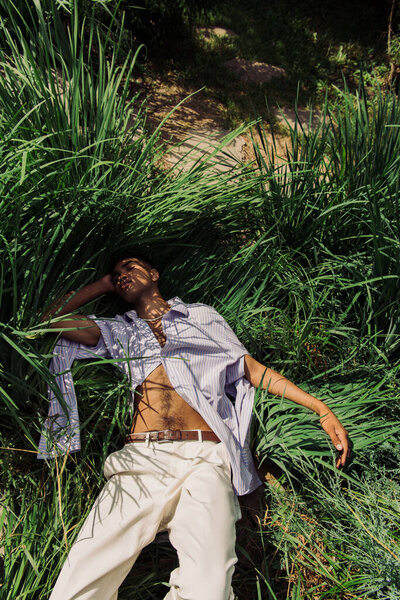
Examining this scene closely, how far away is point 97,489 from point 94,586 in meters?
0.45

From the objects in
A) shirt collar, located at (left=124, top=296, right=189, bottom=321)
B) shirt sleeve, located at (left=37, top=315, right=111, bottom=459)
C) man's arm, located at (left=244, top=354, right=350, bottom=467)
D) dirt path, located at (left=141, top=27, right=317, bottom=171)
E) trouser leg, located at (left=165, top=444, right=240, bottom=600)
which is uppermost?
dirt path, located at (left=141, top=27, right=317, bottom=171)

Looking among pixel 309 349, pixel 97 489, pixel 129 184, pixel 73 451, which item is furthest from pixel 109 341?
pixel 309 349

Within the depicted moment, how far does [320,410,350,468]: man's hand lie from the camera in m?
1.93

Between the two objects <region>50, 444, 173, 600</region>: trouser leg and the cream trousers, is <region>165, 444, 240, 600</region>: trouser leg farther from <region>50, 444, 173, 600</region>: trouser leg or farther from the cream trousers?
<region>50, 444, 173, 600</region>: trouser leg

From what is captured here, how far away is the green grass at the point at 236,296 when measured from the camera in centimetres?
187

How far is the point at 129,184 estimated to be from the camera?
2.36 m

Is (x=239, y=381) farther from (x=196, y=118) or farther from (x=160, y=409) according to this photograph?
(x=196, y=118)

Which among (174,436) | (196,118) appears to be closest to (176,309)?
(174,436)

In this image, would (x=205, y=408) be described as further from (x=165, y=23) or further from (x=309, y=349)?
(x=165, y=23)

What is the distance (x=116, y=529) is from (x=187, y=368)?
73cm

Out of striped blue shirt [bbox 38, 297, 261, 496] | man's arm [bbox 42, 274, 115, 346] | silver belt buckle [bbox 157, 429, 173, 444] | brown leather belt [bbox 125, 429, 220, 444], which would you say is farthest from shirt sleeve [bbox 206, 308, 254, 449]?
man's arm [bbox 42, 274, 115, 346]

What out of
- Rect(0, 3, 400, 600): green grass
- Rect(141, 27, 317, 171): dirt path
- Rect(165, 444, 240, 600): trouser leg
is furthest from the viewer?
Rect(141, 27, 317, 171): dirt path

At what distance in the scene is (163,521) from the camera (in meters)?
1.84

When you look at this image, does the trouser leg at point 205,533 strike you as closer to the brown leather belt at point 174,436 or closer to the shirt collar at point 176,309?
the brown leather belt at point 174,436
